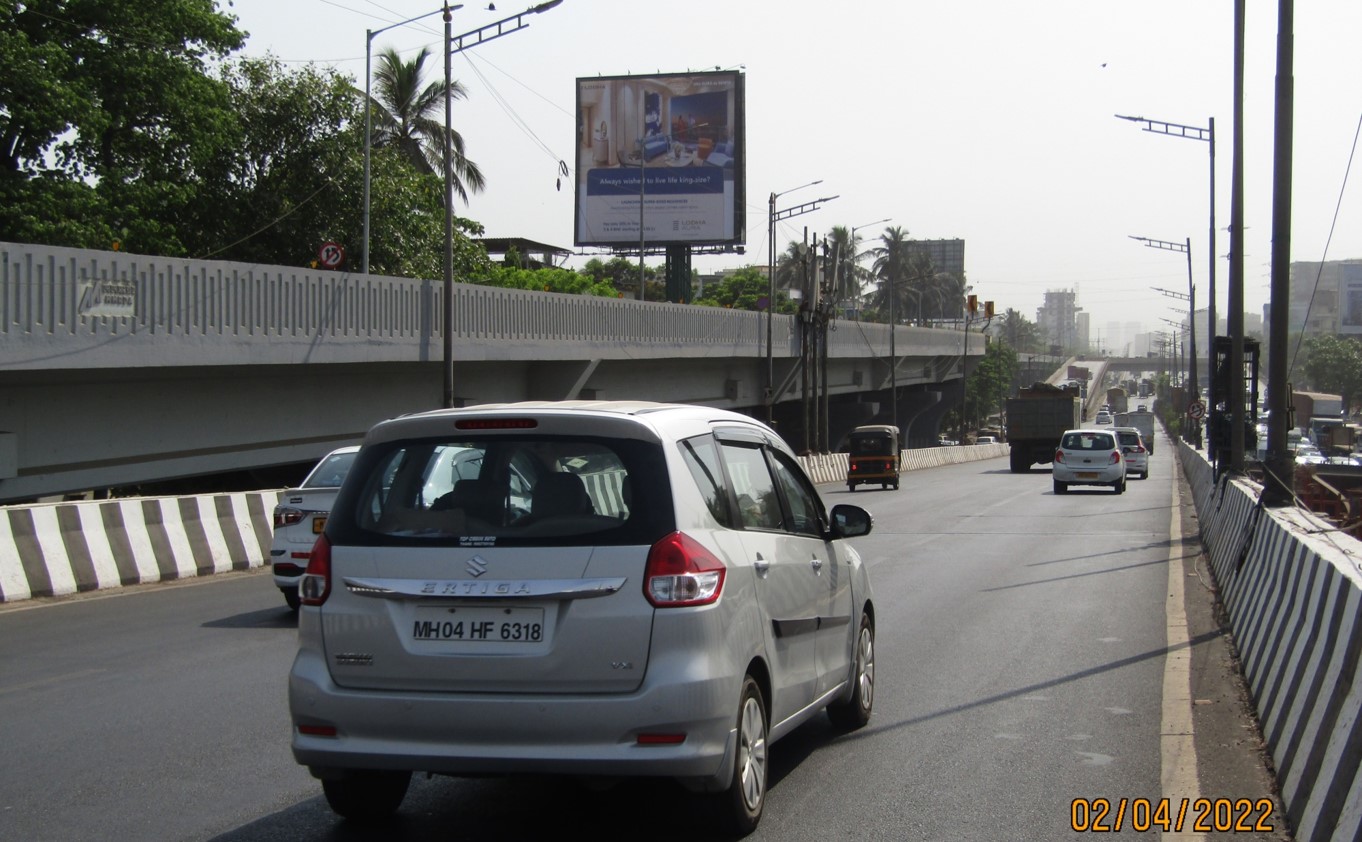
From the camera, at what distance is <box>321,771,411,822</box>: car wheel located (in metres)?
5.65

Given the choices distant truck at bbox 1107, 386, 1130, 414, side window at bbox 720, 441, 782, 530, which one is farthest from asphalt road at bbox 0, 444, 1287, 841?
distant truck at bbox 1107, 386, 1130, 414

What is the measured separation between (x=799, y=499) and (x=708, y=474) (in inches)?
52.1

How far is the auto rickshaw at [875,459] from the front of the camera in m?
42.9

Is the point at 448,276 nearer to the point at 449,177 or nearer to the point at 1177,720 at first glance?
the point at 449,177

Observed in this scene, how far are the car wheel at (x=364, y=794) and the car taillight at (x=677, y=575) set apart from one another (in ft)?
4.44

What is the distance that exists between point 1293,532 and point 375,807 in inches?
239

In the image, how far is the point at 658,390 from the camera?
142ft

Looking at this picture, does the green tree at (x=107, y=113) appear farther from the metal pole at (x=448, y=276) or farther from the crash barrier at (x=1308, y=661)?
the crash barrier at (x=1308, y=661)

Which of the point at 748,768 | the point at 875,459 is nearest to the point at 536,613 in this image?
the point at 748,768

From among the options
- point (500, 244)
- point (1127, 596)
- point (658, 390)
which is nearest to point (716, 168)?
point (658, 390)

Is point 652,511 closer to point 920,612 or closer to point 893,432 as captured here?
point 920,612

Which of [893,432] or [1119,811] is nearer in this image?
[1119,811]

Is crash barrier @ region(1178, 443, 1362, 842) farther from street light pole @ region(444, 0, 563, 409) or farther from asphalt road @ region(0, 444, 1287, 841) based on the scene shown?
street light pole @ region(444, 0, 563, 409)
